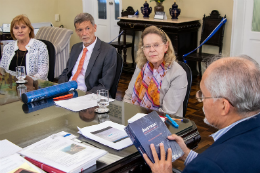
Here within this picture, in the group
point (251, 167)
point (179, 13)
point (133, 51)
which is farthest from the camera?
point (133, 51)

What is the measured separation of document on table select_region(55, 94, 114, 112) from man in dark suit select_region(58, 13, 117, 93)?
1.74ft

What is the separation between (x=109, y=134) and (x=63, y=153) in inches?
11.8

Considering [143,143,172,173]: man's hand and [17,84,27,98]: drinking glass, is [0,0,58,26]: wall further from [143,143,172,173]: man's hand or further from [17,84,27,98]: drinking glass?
[143,143,172,173]: man's hand

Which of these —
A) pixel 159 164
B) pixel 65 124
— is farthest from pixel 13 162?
pixel 159 164

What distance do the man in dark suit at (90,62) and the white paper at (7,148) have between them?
1.25m

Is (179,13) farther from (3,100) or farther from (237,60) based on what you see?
(237,60)

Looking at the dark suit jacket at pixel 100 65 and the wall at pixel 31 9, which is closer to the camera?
the dark suit jacket at pixel 100 65

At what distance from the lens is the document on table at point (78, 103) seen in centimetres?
193

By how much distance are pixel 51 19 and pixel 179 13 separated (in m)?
3.54

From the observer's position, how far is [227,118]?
3.87ft

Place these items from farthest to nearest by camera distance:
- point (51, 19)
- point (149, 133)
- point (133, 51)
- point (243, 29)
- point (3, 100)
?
point (51, 19)
point (133, 51)
point (243, 29)
point (3, 100)
point (149, 133)

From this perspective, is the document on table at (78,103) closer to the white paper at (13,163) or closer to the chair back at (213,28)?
the white paper at (13,163)

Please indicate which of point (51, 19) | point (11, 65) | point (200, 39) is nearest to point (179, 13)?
point (200, 39)

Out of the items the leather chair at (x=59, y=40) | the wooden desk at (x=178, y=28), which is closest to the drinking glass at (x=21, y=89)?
the leather chair at (x=59, y=40)
